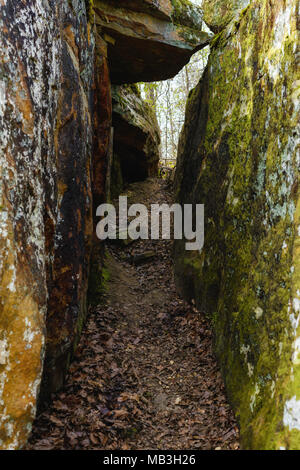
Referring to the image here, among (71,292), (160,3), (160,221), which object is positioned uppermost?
(160,3)

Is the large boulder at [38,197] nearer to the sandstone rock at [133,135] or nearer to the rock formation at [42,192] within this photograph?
the rock formation at [42,192]

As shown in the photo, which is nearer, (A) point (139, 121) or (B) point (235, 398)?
(B) point (235, 398)

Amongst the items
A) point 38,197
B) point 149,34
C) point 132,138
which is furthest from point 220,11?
point 38,197

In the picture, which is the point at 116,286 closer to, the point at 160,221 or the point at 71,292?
the point at 71,292

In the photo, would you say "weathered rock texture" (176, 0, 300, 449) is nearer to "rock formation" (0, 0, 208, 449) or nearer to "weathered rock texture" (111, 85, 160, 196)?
"rock formation" (0, 0, 208, 449)

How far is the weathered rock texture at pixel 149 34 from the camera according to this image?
757 cm

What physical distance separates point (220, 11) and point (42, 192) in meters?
6.75

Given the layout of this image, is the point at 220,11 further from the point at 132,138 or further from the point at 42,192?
the point at 42,192

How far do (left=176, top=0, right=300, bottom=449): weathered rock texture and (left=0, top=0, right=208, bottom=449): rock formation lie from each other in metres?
2.23

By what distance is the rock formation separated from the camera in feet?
11.1

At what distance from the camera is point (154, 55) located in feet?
27.7
